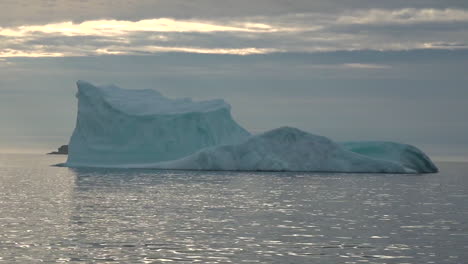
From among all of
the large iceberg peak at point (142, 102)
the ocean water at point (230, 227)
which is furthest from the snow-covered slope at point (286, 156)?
the ocean water at point (230, 227)

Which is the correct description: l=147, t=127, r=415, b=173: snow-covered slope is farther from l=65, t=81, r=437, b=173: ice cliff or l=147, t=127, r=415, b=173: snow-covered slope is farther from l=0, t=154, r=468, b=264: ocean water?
l=0, t=154, r=468, b=264: ocean water

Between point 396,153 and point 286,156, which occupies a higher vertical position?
point 396,153

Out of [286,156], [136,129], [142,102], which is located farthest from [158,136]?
[286,156]

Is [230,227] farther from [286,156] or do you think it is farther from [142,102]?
[142,102]

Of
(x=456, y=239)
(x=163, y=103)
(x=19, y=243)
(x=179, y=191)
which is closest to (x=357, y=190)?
(x=179, y=191)

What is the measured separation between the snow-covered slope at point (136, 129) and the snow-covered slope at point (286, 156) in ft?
19.3

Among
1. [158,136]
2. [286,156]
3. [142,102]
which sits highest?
[142,102]

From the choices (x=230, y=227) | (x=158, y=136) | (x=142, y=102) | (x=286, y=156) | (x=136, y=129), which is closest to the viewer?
(x=230, y=227)

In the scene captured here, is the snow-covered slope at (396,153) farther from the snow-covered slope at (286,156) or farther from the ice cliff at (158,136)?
the snow-covered slope at (286,156)

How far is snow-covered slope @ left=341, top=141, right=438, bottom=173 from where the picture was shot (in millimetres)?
60469

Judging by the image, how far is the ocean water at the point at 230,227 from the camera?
16.3 m

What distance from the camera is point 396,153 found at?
60469 millimetres

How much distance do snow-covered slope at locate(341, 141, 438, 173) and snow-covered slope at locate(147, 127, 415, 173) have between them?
3823 millimetres

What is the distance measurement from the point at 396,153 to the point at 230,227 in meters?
41.1
